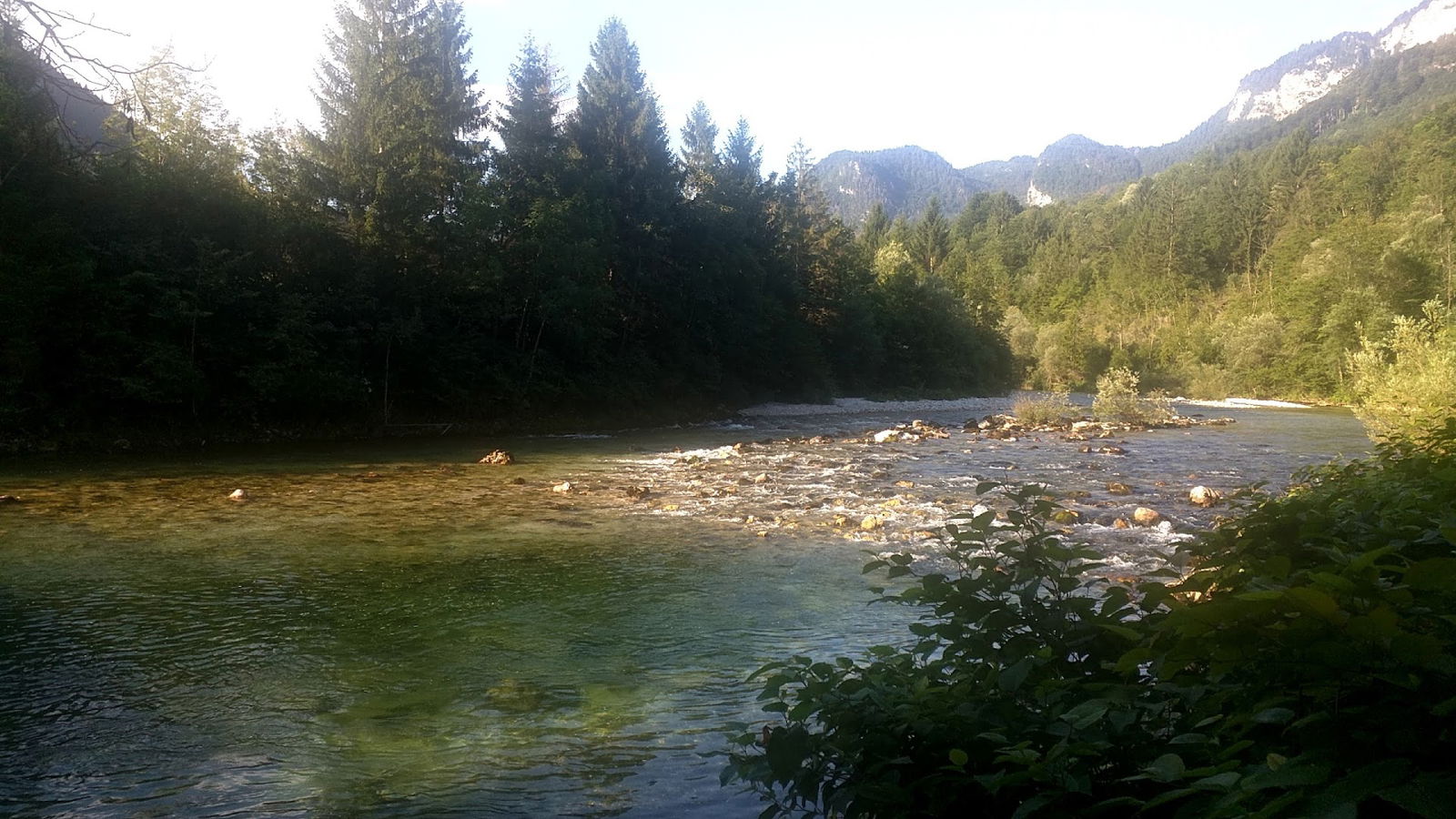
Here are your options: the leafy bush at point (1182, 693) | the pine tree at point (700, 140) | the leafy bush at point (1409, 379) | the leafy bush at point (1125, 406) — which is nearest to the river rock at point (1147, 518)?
the leafy bush at point (1409, 379)

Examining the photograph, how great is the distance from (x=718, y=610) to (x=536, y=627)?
1.78m

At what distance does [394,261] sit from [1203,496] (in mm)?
24671

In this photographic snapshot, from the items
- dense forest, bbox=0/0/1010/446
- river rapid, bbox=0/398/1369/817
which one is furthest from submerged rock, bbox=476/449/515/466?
dense forest, bbox=0/0/1010/446

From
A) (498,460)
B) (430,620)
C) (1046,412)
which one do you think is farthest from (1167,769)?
(1046,412)

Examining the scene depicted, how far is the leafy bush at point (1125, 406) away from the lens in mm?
31203

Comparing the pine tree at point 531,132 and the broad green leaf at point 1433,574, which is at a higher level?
the pine tree at point 531,132

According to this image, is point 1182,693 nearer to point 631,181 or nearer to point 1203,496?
point 1203,496

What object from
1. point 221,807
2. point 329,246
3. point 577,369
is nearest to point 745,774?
point 221,807

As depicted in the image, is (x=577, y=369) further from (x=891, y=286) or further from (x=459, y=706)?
(x=891, y=286)

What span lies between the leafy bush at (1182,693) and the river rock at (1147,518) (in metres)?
7.56

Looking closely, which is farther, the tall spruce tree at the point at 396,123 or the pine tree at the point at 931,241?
the pine tree at the point at 931,241

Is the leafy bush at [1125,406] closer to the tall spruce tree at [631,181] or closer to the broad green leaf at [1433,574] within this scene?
the tall spruce tree at [631,181]

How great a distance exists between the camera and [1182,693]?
2.35 meters

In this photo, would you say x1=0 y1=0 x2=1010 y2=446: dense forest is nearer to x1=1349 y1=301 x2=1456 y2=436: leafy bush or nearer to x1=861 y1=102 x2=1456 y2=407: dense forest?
x1=1349 y1=301 x2=1456 y2=436: leafy bush
